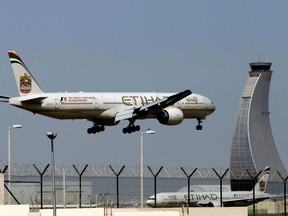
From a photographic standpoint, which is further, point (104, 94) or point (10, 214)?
point (104, 94)

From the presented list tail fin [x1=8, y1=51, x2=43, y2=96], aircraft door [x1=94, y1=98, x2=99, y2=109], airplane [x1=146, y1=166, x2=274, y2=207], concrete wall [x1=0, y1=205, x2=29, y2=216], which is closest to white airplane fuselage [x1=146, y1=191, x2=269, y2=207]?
airplane [x1=146, y1=166, x2=274, y2=207]

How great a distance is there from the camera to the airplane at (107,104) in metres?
127

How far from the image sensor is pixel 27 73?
135m

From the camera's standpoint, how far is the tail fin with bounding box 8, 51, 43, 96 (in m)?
132

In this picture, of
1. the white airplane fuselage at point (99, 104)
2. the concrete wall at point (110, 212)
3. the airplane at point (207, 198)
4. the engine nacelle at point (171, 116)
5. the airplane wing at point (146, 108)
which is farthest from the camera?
the airplane at point (207, 198)

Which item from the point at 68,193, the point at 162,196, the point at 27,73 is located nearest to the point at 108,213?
the point at 27,73

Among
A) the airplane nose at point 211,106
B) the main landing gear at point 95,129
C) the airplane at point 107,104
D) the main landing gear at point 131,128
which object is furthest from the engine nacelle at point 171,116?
the main landing gear at point 95,129

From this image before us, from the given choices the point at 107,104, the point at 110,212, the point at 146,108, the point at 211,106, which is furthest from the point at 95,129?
the point at 110,212

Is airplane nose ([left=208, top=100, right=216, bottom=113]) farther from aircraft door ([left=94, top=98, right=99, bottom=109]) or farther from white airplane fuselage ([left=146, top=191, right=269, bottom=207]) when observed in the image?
white airplane fuselage ([left=146, top=191, right=269, bottom=207])

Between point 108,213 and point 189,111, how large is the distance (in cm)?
6232

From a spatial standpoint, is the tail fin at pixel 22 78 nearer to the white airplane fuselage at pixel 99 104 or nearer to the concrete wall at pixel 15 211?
the white airplane fuselage at pixel 99 104

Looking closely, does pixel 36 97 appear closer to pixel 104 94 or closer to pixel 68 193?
pixel 104 94

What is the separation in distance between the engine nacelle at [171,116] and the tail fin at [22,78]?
12224 millimetres

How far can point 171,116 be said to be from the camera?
133 m
